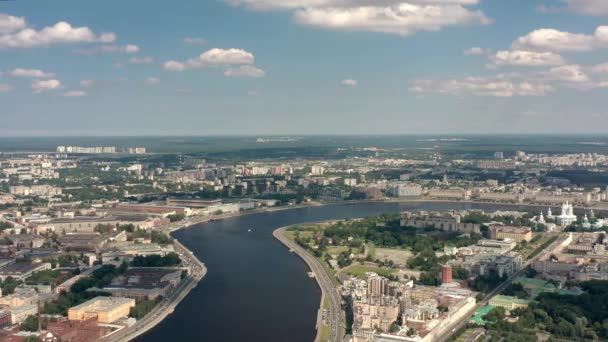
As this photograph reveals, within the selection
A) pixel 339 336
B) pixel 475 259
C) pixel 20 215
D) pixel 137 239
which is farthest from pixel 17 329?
pixel 20 215

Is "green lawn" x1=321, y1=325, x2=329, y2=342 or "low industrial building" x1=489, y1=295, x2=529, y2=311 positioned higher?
"low industrial building" x1=489, y1=295, x2=529, y2=311

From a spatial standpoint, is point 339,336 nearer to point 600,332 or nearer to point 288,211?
point 600,332

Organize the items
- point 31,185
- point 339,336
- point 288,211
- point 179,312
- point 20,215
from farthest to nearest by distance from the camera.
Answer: point 31,185
point 288,211
point 20,215
point 179,312
point 339,336

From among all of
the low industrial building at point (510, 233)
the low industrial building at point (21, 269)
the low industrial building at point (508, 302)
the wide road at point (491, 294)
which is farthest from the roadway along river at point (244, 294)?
the low industrial building at point (510, 233)

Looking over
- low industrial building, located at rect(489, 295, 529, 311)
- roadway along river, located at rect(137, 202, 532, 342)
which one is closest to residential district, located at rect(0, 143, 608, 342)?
low industrial building, located at rect(489, 295, 529, 311)

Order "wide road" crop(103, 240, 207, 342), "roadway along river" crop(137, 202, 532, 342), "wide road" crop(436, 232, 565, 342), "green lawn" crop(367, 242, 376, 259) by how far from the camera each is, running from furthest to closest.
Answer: "green lawn" crop(367, 242, 376, 259)
"roadway along river" crop(137, 202, 532, 342)
"wide road" crop(103, 240, 207, 342)
"wide road" crop(436, 232, 565, 342)

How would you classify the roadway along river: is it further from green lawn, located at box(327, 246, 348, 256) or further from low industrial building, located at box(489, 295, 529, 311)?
low industrial building, located at box(489, 295, 529, 311)

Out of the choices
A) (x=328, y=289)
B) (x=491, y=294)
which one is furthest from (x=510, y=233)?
(x=328, y=289)
